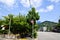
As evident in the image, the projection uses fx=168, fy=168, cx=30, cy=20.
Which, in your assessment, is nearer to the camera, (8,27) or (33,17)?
(33,17)

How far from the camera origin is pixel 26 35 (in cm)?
2631

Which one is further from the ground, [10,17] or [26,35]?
[10,17]

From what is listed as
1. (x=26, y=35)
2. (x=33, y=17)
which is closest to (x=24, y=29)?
(x=26, y=35)

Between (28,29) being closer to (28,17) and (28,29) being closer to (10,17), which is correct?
(28,17)

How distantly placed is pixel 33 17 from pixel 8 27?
17.9ft

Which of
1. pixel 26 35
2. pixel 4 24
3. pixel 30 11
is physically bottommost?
pixel 26 35

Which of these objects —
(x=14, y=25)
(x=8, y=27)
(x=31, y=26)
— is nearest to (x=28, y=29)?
(x=31, y=26)

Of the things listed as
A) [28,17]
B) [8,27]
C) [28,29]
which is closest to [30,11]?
[28,17]

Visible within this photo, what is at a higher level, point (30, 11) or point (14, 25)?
point (30, 11)

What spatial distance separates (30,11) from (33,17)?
46.3 inches

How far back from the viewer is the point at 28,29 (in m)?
25.7

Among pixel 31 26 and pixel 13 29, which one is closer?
pixel 31 26

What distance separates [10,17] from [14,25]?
146cm

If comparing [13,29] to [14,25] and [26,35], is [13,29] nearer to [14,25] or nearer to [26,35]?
[14,25]
